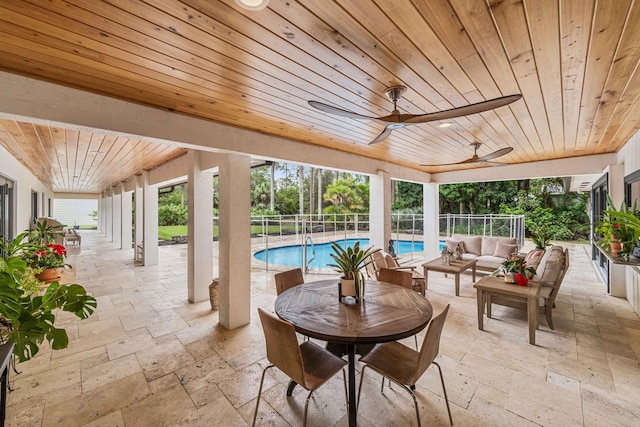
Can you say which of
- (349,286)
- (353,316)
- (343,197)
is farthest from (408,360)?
(343,197)

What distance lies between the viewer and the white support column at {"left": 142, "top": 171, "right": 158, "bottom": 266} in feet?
21.5

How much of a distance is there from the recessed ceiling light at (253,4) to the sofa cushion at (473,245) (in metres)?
6.75

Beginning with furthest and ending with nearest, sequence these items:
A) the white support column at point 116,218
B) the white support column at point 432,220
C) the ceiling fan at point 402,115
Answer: the white support column at point 116,218, the white support column at point 432,220, the ceiling fan at point 402,115

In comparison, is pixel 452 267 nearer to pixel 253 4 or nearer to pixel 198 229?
pixel 198 229

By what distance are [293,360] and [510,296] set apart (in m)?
2.92

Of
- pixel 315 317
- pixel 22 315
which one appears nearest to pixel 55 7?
pixel 22 315

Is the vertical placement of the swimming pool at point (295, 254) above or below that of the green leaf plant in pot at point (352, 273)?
below

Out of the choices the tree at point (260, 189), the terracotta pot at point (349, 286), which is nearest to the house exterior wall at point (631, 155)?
the terracotta pot at point (349, 286)

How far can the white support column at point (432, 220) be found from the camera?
752 centimetres

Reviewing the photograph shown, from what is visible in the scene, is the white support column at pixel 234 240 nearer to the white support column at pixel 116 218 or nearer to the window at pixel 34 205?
the window at pixel 34 205

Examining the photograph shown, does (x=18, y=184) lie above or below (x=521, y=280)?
Answer: above

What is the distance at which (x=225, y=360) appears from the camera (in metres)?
2.64

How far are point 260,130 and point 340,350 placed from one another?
8.53 ft

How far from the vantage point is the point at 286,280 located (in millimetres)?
Answer: 2912
